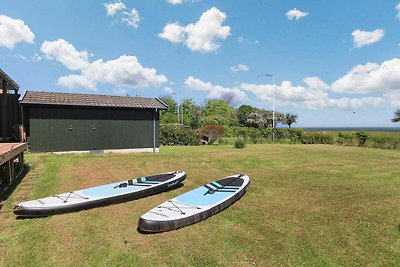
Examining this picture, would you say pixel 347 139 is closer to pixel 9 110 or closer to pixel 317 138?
pixel 317 138

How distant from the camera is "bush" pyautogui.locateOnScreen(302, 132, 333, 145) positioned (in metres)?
27.3

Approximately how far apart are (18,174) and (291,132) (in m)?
25.9

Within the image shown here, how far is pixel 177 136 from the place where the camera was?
967 inches

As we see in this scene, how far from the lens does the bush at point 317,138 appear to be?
27.3 meters

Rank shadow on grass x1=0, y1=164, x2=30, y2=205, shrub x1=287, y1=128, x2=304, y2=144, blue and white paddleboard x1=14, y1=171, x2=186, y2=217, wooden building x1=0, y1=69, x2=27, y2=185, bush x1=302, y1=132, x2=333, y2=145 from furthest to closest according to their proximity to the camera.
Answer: shrub x1=287, y1=128, x2=304, y2=144, bush x1=302, y1=132, x2=333, y2=145, wooden building x1=0, y1=69, x2=27, y2=185, shadow on grass x1=0, y1=164, x2=30, y2=205, blue and white paddleboard x1=14, y1=171, x2=186, y2=217

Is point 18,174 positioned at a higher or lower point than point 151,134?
lower

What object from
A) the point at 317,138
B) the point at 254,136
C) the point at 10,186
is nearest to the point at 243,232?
the point at 10,186

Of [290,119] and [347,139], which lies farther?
[290,119]

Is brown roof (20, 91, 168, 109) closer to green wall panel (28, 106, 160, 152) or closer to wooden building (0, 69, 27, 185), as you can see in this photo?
green wall panel (28, 106, 160, 152)

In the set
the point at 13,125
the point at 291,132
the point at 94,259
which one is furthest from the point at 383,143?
the point at 13,125

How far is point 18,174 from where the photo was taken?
33.0ft

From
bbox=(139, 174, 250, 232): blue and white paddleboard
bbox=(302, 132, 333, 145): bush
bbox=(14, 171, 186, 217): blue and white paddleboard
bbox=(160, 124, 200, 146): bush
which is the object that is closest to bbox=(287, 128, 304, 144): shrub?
bbox=(302, 132, 333, 145): bush

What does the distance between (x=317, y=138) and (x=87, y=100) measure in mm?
22632

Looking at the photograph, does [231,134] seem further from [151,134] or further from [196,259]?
[196,259]
